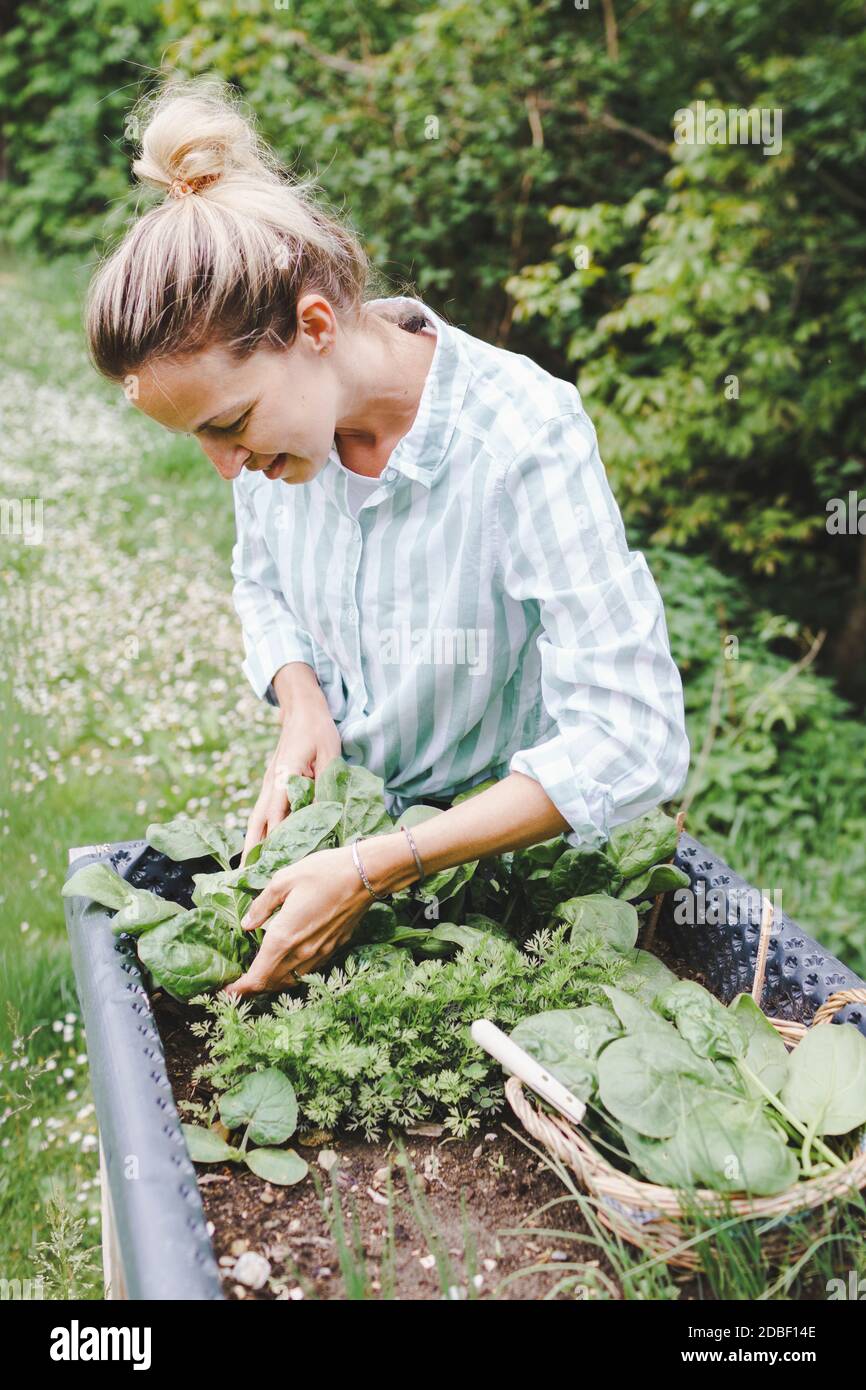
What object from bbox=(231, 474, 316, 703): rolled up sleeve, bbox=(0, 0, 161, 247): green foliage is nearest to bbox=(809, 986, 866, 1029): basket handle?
bbox=(231, 474, 316, 703): rolled up sleeve

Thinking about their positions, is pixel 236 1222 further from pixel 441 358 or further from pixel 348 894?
pixel 441 358

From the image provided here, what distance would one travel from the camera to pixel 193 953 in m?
1.41

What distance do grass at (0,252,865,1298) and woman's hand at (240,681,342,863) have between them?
25.5 inches

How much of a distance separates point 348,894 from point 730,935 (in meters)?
0.56

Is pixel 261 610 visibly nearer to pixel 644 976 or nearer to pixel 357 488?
pixel 357 488

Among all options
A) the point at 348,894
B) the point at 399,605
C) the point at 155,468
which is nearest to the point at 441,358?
the point at 399,605

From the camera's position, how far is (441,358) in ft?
5.14

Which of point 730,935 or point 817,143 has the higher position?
point 817,143

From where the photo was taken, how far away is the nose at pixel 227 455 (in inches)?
57.2

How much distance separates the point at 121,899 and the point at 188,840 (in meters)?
0.17

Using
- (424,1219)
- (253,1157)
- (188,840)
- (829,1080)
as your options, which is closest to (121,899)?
(188,840)

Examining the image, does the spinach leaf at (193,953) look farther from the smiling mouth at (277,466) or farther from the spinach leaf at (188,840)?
the smiling mouth at (277,466)
